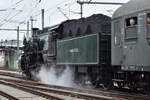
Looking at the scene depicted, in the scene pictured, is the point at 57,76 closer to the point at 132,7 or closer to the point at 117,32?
the point at 117,32

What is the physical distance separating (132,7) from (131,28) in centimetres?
86

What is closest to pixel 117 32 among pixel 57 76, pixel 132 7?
pixel 132 7

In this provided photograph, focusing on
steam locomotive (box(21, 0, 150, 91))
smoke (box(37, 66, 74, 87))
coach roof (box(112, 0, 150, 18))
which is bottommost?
smoke (box(37, 66, 74, 87))

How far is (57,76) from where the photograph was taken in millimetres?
21469

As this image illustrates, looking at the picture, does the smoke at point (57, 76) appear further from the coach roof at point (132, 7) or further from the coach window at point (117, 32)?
the coach roof at point (132, 7)

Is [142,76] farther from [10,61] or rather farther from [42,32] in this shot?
[10,61]

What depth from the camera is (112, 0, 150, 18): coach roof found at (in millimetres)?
12094

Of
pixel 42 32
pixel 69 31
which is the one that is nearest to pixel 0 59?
pixel 42 32

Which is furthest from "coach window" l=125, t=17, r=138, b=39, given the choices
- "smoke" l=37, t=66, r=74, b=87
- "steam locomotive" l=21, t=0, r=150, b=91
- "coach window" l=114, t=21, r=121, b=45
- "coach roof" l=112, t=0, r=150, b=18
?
"smoke" l=37, t=66, r=74, b=87

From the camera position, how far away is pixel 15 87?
1797 centimetres

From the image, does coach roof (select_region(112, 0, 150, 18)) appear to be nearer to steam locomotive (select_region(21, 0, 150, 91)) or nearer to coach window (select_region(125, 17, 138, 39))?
steam locomotive (select_region(21, 0, 150, 91))

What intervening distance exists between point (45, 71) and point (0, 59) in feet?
198

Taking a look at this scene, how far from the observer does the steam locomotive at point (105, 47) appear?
40.6 feet

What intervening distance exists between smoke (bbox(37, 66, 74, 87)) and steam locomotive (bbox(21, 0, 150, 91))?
0.39m
